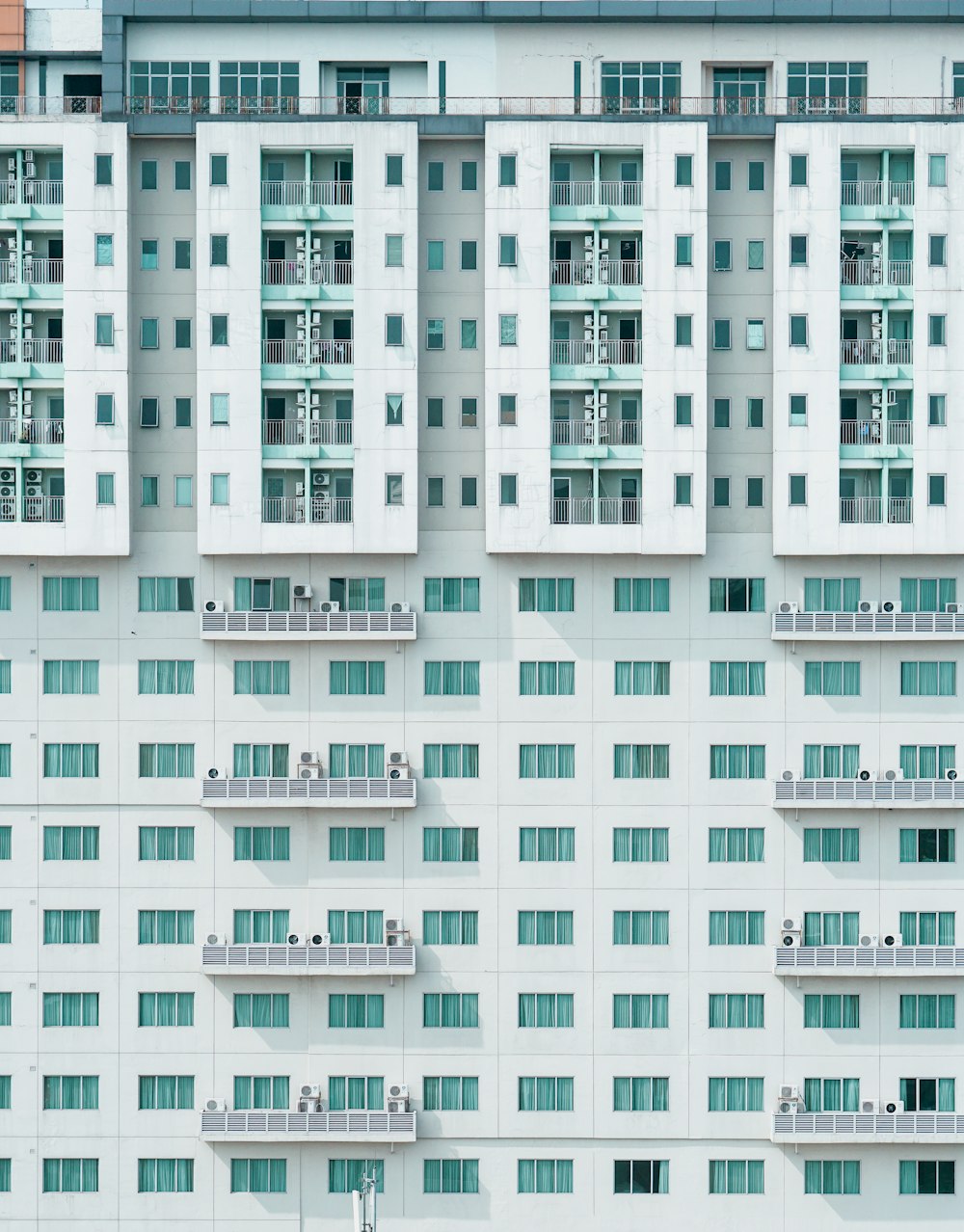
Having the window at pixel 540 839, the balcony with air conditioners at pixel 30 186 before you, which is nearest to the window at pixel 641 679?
the window at pixel 540 839

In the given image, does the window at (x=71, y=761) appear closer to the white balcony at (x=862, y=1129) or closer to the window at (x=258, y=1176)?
the window at (x=258, y=1176)

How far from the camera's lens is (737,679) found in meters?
52.5

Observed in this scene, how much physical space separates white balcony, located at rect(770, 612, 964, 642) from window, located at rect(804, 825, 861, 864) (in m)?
6.02

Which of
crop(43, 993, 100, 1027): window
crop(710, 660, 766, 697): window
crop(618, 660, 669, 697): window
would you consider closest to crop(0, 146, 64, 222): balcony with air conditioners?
crop(618, 660, 669, 697): window

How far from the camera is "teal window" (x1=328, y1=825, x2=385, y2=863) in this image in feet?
172

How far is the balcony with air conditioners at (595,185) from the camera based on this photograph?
51469mm

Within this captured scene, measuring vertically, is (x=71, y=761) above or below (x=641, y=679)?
below

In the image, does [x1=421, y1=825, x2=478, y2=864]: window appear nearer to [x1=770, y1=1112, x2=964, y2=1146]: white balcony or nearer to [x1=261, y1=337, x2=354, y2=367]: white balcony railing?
[x1=770, y1=1112, x2=964, y2=1146]: white balcony

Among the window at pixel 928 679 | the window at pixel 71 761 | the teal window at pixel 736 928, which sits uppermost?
the window at pixel 928 679

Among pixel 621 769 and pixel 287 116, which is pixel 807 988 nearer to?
pixel 621 769

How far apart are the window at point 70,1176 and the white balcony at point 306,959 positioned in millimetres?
7459

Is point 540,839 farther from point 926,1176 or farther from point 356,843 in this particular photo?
point 926,1176

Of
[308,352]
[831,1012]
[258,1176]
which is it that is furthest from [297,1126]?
[308,352]

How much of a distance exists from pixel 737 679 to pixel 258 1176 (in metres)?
21.6
